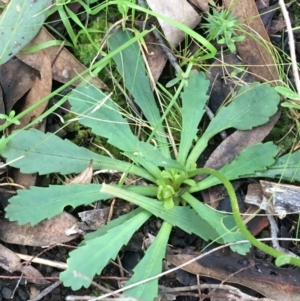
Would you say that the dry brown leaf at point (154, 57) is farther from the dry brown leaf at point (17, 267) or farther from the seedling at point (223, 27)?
the dry brown leaf at point (17, 267)

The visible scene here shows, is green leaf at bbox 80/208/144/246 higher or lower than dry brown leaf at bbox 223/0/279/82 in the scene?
lower

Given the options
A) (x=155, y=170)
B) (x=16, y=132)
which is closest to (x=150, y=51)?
(x=155, y=170)

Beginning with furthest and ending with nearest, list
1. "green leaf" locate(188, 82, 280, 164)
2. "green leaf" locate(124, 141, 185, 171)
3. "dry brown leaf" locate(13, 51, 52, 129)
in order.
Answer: "dry brown leaf" locate(13, 51, 52, 129), "green leaf" locate(188, 82, 280, 164), "green leaf" locate(124, 141, 185, 171)

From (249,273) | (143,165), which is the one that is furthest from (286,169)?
(143,165)

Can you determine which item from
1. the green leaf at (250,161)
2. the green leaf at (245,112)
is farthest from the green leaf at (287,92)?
the green leaf at (250,161)

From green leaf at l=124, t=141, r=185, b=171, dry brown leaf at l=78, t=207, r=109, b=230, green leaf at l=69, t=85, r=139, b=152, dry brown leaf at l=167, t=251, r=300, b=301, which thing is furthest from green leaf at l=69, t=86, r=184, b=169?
dry brown leaf at l=167, t=251, r=300, b=301

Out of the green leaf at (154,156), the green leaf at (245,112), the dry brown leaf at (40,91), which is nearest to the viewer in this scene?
the green leaf at (154,156)

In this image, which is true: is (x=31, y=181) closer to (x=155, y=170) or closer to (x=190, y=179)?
(x=155, y=170)

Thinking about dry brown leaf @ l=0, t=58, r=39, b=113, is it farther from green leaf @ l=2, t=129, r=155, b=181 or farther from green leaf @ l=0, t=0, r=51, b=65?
green leaf @ l=2, t=129, r=155, b=181
